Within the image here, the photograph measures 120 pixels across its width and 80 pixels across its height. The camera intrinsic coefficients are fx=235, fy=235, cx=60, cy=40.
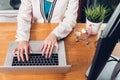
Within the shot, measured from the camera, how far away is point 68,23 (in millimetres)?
1434

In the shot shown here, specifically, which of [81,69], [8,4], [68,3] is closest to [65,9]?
[68,3]

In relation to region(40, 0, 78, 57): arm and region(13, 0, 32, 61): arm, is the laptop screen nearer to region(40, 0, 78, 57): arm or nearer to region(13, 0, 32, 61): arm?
region(13, 0, 32, 61): arm

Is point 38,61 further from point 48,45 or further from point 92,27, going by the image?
point 92,27

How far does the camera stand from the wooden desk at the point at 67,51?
3.66ft

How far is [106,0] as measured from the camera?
246 cm

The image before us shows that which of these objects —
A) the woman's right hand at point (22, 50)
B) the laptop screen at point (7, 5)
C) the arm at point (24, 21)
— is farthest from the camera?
the laptop screen at point (7, 5)

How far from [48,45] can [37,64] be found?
6.1 inches

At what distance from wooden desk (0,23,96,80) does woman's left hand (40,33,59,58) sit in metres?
0.07

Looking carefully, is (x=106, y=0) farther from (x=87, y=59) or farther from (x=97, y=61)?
(x=97, y=61)

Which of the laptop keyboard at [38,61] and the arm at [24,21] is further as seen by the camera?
the arm at [24,21]

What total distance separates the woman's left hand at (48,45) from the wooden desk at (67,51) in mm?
70

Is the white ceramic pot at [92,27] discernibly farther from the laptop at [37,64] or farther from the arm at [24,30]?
the arm at [24,30]

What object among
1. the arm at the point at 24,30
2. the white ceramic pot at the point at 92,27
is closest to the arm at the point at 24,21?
the arm at the point at 24,30

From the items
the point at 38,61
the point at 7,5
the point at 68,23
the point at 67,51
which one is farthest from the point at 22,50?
the point at 7,5
